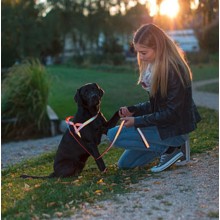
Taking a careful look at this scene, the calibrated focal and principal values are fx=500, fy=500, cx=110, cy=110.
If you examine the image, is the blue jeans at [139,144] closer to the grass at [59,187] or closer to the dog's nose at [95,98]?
the grass at [59,187]

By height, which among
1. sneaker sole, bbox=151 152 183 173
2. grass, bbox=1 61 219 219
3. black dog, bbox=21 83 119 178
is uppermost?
black dog, bbox=21 83 119 178

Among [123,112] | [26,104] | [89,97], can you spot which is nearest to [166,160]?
[123,112]

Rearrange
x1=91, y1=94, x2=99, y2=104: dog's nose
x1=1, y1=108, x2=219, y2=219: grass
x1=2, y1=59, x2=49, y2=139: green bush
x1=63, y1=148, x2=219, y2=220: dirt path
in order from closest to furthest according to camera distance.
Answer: x1=63, y1=148, x2=219, y2=220: dirt path
x1=1, y1=108, x2=219, y2=219: grass
x1=91, y1=94, x2=99, y2=104: dog's nose
x1=2, y1=59, x2=49, y2=139: green bush

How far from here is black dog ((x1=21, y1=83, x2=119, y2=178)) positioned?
5.39 meters

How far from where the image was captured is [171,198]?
4422 millimetres

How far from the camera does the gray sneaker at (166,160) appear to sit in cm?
547

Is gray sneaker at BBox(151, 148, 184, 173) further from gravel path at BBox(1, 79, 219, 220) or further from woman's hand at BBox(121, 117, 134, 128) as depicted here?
woman's hand at BBox(121, 117, 134, 128)

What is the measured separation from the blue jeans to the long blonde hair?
0.49 meters

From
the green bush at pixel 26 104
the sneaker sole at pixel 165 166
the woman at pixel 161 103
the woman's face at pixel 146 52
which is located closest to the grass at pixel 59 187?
Result: the sneaker sole at pixel 165 166

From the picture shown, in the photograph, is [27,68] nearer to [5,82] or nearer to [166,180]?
[5,82]

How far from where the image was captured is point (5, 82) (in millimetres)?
11945

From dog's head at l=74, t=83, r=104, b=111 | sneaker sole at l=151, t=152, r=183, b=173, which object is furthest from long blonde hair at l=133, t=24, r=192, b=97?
sneaker sole at l=151, t=152, r=183, b=173

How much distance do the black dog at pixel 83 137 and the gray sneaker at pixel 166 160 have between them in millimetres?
586

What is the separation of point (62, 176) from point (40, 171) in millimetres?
1193
